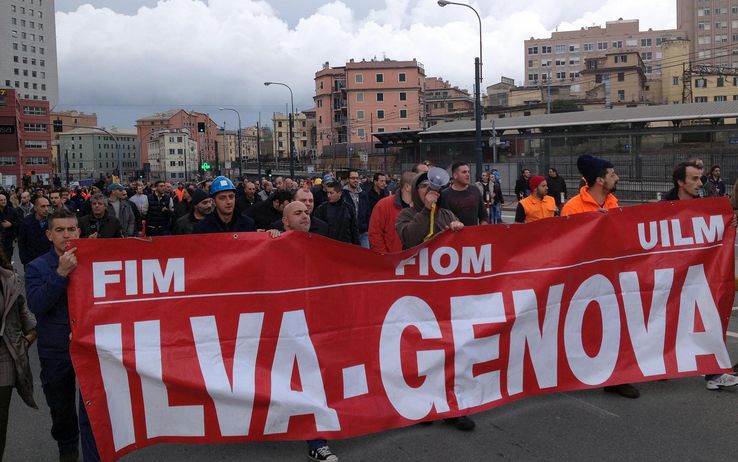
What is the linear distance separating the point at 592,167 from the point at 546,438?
239cm

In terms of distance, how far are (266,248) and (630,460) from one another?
2645 mm

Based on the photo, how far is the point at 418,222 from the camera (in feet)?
17.8

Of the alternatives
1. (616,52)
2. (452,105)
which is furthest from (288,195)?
(452,105)

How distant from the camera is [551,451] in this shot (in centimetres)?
446

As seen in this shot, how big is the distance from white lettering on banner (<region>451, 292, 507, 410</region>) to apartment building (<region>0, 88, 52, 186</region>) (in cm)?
9994

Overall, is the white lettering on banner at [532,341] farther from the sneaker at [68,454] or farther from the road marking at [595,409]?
the sneaker at [68,454]

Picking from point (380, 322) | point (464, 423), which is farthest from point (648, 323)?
point (380, 322)

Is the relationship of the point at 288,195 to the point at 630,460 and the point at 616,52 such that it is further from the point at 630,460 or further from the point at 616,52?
the point at 616,52

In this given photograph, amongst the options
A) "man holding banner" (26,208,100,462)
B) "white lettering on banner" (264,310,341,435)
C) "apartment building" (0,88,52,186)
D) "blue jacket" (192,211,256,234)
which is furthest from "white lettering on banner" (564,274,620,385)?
"apartment building" (0,88,52,186)

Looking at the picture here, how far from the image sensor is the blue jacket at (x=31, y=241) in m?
8.98

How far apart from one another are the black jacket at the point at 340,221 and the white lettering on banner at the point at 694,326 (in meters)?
4.05

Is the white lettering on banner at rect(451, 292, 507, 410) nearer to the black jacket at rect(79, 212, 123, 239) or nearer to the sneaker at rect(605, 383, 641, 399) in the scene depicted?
the sneaker at rect(605, 383, 641, 399)

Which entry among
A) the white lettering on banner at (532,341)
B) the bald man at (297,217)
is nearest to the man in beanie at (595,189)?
the white lettering on banner at (532,341)

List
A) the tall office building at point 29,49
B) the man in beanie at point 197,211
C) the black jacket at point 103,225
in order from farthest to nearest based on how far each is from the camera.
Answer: the tall office building at point 29,49, the black jacket at point 103,225, the man in beanie at point 197,211
